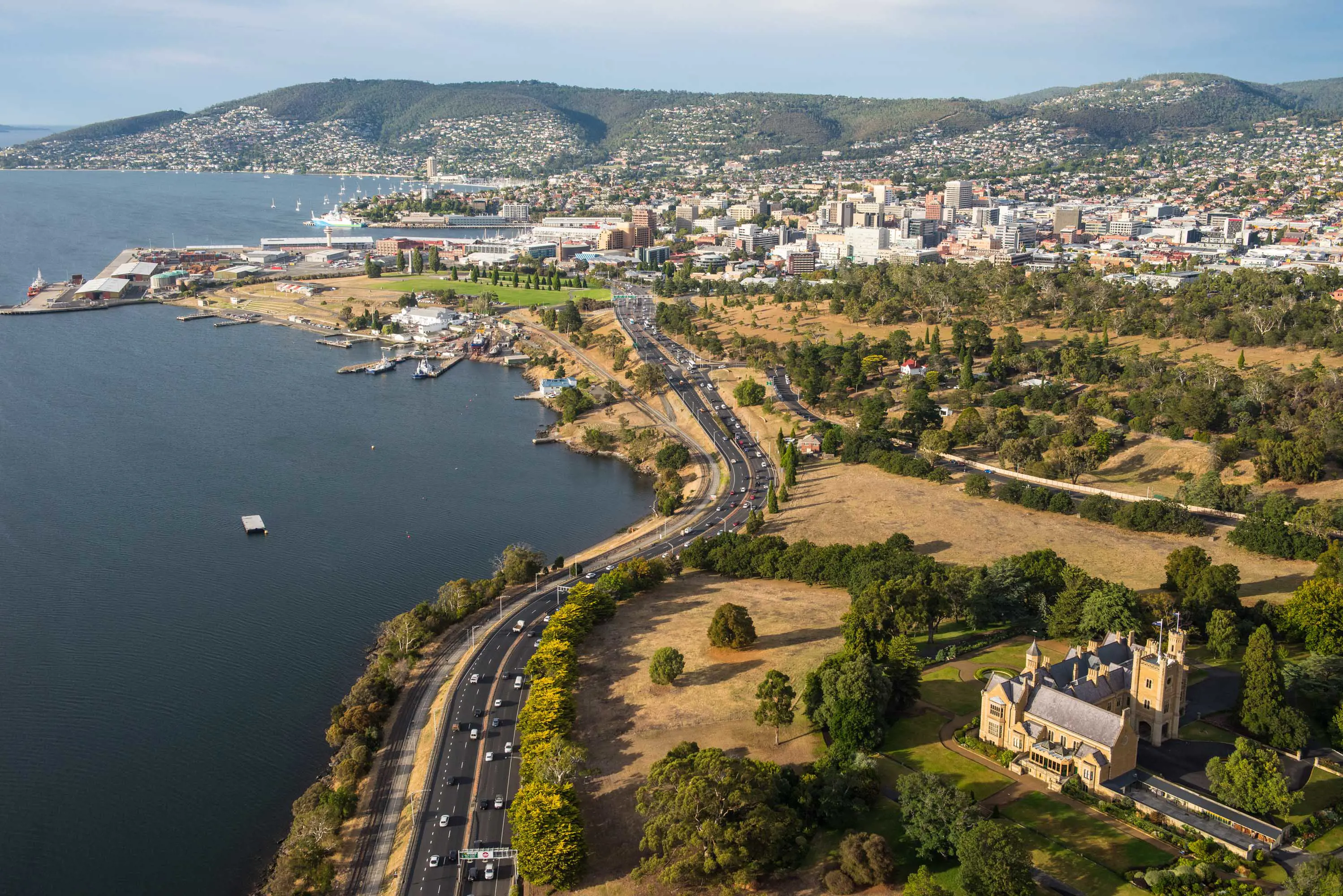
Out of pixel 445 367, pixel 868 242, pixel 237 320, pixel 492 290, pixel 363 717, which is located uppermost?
pixel 868 242

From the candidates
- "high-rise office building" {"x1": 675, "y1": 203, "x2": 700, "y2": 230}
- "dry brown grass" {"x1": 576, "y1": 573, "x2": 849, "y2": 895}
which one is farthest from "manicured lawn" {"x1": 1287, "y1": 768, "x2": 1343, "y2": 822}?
"high-rise office building" {"x1": 675, "y1": 203, "x2": 700, "y2": 230}

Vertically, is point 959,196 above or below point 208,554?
above

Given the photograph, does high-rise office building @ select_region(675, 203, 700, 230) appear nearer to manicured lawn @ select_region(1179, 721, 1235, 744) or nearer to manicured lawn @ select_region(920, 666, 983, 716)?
manicured lawn @ select_region(920, 666, 983, 716)

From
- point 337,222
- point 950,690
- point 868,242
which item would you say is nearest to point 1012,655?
point 950,690

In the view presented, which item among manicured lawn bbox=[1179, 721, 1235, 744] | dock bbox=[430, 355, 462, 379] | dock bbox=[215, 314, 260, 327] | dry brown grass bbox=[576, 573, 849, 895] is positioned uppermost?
dock bbox=[215, 314, 260, 327]

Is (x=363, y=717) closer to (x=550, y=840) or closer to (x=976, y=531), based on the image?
(x=550, y=840)
